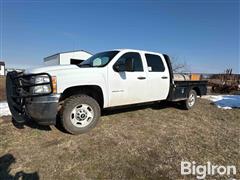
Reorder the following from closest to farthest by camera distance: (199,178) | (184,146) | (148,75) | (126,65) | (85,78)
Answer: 1. (199,178)
2. (184,146)
3. (85,78)
4. (126,65)
5. (148,75)

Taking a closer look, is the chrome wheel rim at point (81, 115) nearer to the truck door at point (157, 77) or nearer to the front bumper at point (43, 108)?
the front bumper at point (43, 108)

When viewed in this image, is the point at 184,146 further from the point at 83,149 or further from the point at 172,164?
the point at 83,149

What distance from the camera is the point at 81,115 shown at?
423cm

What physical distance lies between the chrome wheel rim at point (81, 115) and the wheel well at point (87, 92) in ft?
1.26

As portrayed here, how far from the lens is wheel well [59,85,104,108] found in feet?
14.0

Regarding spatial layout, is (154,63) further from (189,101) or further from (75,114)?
(75,114)

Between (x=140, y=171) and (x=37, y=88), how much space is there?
247cm

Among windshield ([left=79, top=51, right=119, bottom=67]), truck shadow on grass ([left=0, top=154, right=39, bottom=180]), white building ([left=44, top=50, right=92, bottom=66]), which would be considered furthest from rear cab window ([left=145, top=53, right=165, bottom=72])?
white building ([left=44, top=50, right=92, bottom=66])

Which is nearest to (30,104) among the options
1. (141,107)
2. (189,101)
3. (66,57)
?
(141,107)

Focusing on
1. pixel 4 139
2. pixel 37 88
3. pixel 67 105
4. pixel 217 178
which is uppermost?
pixel 37 88

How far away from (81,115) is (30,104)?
1.07 meters

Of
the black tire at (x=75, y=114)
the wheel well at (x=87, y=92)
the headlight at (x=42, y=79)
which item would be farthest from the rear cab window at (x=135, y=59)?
the headlight at (x=42, y=79)

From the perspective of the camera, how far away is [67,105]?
4.01 m

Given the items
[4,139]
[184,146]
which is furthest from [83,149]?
[184,146]
